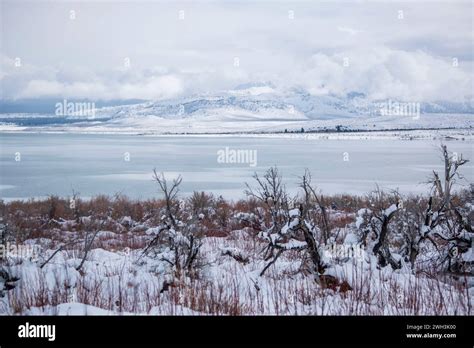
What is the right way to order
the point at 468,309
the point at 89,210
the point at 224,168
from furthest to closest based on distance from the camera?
the point at 224,168
the point at 89,210
the point at 468,309

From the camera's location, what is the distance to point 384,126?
211ft

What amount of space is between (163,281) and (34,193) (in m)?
12.3

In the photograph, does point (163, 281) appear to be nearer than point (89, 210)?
Yes

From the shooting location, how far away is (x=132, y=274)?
5676 millimetres

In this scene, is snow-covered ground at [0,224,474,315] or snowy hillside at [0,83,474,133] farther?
snowy hillside at [0,83,474,133]

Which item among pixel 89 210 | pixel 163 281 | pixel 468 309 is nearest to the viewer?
→ pixel 468 309

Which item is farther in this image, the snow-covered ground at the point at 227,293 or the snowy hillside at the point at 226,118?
the snowy hillside at the point at 226,118

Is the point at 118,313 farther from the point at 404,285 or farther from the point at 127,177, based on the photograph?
the point at 127,177

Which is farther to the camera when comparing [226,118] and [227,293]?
[226,118]

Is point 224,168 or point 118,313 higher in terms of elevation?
point 224,168

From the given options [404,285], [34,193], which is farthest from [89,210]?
[404,285]
